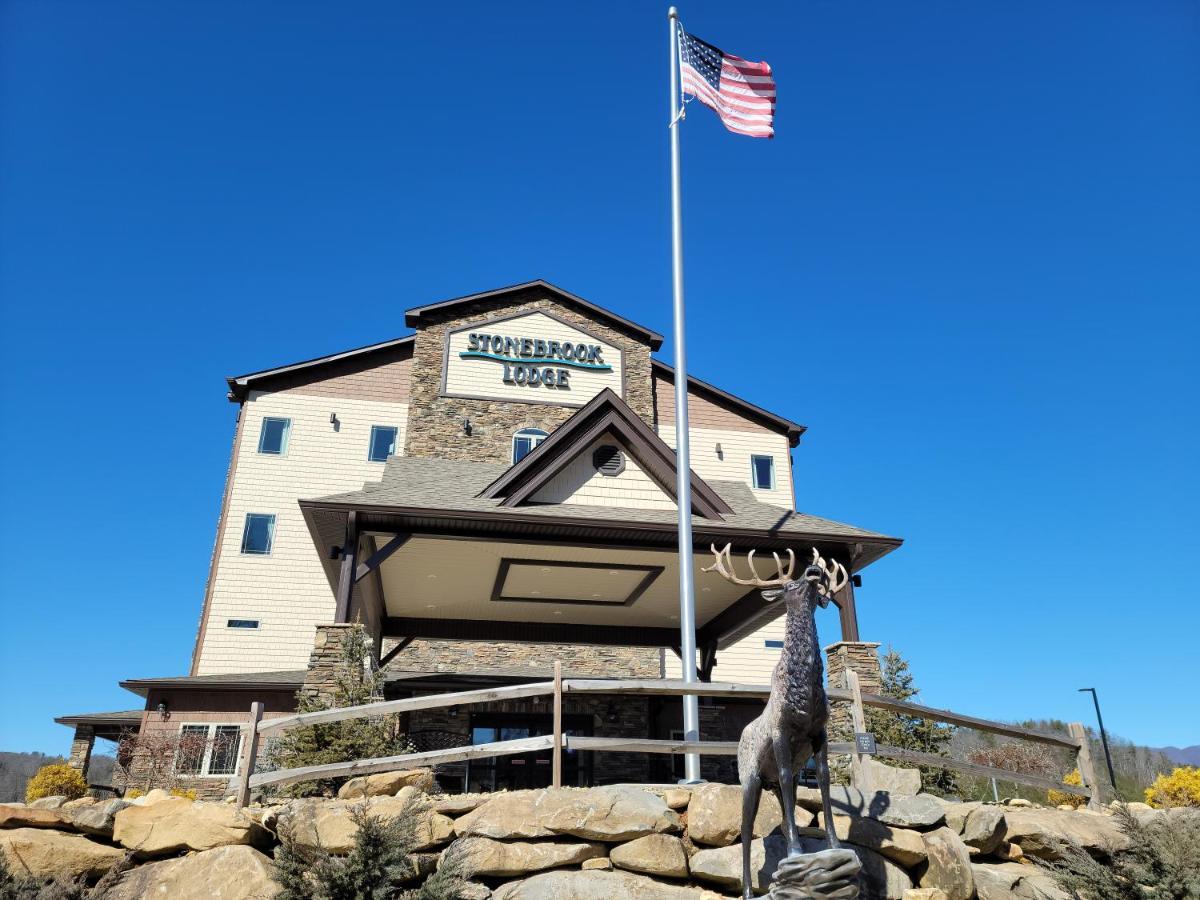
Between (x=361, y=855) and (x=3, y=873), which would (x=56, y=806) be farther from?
(x=361, y=855)

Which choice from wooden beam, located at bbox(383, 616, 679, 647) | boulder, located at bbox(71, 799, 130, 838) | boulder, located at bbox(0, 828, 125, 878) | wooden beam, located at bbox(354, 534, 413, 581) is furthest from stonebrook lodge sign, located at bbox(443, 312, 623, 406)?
boulder, located at bbox(0, 828, 125, 878)

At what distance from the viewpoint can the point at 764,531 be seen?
15156 mm

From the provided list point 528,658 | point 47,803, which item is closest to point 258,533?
point 528,658

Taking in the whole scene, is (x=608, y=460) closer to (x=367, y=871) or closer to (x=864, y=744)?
(x=864, y=744)

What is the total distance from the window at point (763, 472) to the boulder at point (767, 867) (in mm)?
22878

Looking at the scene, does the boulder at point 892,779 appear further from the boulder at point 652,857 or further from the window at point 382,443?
the window at point 382,443

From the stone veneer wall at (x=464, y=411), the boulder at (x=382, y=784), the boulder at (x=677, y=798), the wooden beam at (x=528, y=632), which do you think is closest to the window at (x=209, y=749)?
the wooden beam at (x=528, y=632)

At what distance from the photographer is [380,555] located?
14195 millimetres

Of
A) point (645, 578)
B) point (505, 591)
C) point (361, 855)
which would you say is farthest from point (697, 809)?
point (505, 591)

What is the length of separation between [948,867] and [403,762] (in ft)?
17.8

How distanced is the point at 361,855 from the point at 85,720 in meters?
20.7

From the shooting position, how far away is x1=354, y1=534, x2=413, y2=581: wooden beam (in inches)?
552

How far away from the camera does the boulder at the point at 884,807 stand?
27.8 feet

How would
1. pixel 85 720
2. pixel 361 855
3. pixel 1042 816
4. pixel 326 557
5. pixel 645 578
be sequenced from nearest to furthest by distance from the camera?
1. pixel 361 855
2. pixel 1042 816
3. pixel 326 557
4. pixel 645 578
5. pixel 85 720
